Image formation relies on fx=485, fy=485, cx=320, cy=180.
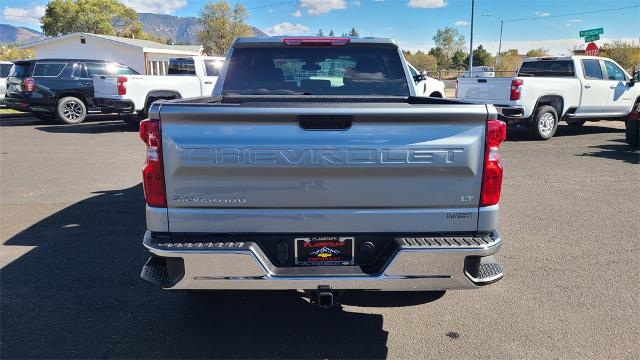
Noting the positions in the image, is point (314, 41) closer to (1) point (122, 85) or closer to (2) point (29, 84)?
(1) point (122, 85)

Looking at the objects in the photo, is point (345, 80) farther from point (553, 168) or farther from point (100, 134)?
point (100, 134)

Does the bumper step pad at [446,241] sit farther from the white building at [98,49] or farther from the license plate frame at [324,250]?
the white building at [98,49]

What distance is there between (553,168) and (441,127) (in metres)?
7.21

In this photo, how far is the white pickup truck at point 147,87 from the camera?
13461mm

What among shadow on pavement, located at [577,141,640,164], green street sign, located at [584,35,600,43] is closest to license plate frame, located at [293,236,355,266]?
shadow on pavement, located at [577,141,640,164]

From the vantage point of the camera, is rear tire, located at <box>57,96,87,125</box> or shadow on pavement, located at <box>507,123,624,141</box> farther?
rear tire, located at <box>57,96,87,125</box>

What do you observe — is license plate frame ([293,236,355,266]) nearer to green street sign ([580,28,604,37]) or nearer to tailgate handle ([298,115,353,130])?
tailgate handle ([298,115,353,130])

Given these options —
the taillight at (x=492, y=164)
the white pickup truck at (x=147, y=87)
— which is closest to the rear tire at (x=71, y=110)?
the white pickup truck at (x=147, y=87)

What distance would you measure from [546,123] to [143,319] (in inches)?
448

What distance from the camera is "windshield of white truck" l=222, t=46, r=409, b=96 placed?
438cm

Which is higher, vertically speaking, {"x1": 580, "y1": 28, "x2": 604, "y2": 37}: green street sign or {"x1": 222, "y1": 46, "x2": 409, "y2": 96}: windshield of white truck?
{"x1": 580, "y1": 28, "x2": 604, "y2": 37}: green street sign

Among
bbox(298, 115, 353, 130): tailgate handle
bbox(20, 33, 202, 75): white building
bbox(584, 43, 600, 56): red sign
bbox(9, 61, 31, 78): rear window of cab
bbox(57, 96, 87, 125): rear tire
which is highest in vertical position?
bbox(20, 33, 202, 75): white building

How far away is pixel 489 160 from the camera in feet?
9.05

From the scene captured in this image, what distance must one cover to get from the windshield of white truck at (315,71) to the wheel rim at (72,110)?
13414 millimetres
